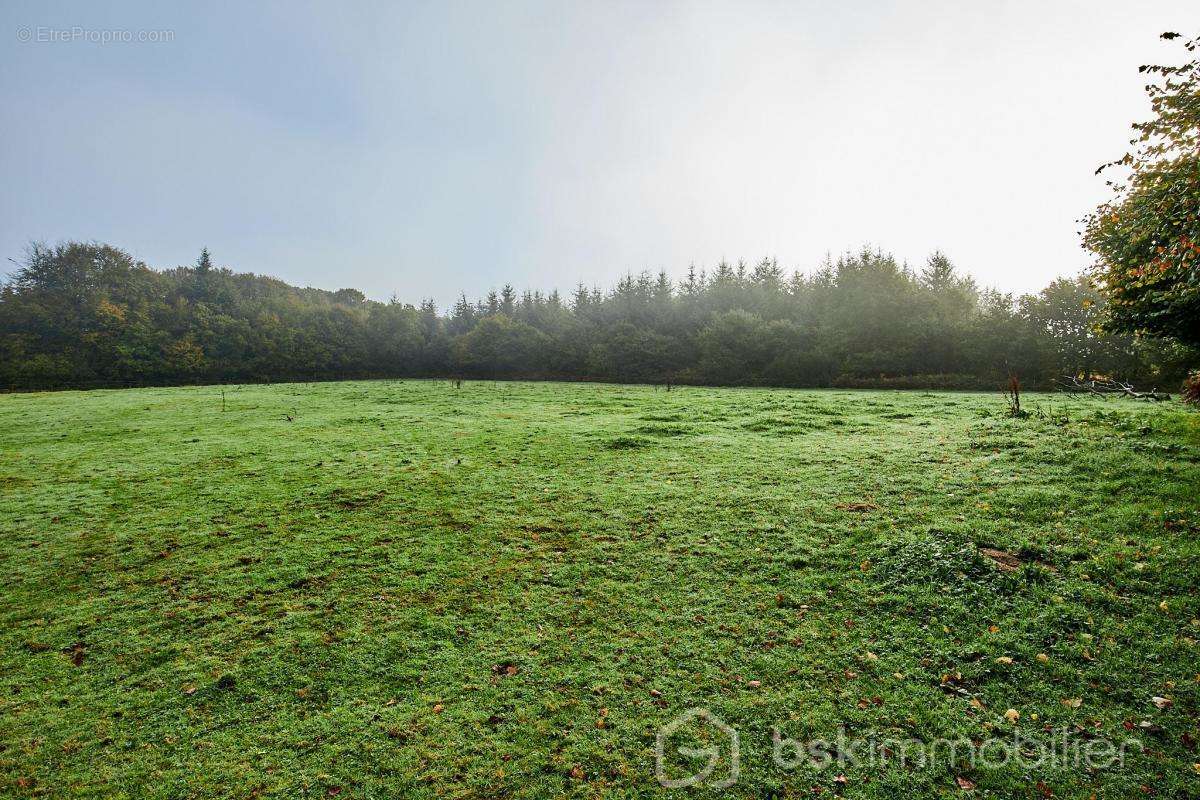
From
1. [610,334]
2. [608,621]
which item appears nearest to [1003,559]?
[608,621]

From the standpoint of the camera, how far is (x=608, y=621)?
639 centimetres

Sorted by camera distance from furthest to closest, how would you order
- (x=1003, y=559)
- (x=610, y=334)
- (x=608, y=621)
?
1. (x=610, y=334)
2. (x=1003, y=559)
3. (x=608, y=621)

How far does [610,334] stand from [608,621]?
5077cm

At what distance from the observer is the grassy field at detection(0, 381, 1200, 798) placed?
4.36 meters

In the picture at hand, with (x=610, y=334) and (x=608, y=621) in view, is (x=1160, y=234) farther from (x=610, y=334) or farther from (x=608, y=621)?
Result: (x=610, y=334)

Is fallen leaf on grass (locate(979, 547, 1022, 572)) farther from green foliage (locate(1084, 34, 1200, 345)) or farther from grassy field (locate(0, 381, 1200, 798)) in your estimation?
green foliage (locate(1084, 34, 1200, 345))

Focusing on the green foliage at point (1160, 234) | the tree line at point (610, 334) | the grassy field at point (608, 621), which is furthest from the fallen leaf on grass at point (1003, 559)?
the tree line at point (610, 334)

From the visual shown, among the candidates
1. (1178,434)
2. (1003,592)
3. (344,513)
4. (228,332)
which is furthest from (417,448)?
(228,332)

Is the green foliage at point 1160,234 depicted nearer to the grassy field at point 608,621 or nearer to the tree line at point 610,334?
the grassy field at point 608,621

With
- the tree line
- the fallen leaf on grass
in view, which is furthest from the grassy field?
the tree line

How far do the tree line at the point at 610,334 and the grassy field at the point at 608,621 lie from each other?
25683 mm

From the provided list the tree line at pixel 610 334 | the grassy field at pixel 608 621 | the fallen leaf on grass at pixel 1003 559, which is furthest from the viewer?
the tree line at pixel 610 334

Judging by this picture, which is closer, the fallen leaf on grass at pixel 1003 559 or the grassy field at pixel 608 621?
the grassy field at pixel 608 621

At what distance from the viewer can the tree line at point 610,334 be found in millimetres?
35750
